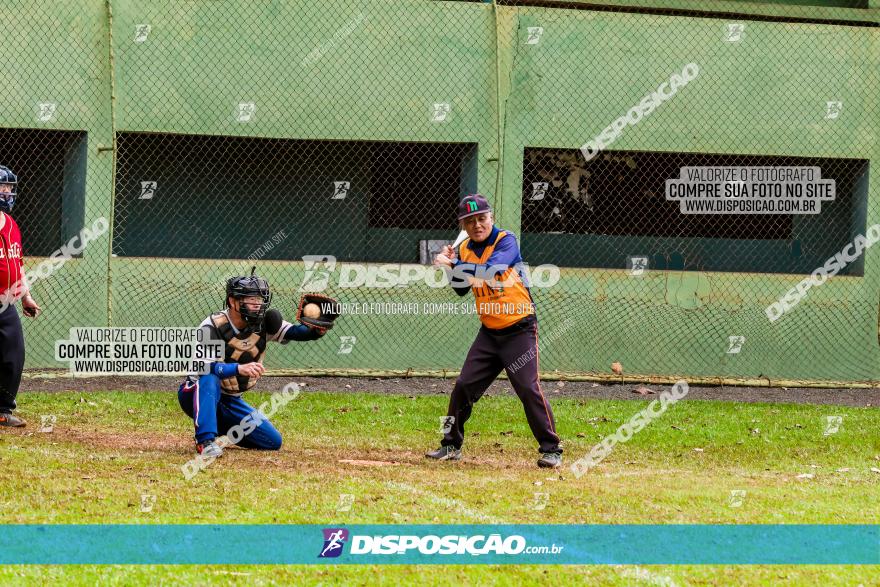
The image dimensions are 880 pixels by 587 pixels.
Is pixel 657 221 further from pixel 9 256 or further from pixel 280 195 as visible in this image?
pixel 9 256

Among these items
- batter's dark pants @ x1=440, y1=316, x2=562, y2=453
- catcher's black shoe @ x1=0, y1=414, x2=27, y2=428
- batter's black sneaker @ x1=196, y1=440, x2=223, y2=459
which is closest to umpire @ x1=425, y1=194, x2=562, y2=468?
batter's dark pants @ x1=440, y1=316, x2=562, y2=453

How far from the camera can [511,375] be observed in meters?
8.89

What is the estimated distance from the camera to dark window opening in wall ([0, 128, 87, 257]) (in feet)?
46.7

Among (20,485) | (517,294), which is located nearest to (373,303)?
(517,294)

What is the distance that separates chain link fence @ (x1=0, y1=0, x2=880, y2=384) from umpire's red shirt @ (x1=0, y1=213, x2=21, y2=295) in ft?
10.9

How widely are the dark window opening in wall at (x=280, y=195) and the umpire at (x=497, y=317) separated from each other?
6.11 m

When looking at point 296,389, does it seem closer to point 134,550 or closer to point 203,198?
point 203,198

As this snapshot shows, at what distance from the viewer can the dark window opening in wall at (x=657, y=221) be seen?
16.1m

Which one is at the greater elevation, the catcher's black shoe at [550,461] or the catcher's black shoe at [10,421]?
the catcher's black shoe at [10,421]

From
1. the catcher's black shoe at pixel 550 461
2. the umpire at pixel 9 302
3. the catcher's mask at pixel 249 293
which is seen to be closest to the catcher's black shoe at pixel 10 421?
the umpire at pixel 9 302

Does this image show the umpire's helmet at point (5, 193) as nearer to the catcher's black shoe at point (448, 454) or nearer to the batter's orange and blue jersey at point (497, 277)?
the batter's orange and blue jersey at point (497, 277)

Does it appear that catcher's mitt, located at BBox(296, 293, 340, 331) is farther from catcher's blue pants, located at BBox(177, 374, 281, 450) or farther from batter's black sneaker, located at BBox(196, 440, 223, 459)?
batter's black sneaker, located at BBox(196, 440, 223, 459)

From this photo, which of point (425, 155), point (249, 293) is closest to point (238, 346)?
point (249, 293)

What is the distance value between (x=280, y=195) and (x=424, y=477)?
8189 mm
